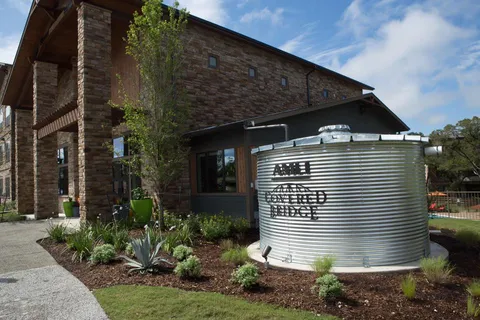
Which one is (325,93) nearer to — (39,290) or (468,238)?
(468,238)

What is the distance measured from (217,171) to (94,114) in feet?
14.5

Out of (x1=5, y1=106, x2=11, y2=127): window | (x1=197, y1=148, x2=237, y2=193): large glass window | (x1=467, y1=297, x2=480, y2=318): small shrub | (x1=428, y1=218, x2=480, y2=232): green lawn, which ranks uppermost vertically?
(x1=5, y1=106, x2=11, y2=127): window

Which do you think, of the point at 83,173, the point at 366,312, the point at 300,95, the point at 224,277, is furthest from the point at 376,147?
the point at 300,95

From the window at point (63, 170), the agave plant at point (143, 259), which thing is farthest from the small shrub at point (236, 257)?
the window at point (63, 170)

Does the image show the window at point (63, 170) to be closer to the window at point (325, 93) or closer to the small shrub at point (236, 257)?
the window at point (325, 93)

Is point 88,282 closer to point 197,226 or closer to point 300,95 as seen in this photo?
point 197,226

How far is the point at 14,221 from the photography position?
623 inches

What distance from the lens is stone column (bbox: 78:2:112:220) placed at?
10.9 metres

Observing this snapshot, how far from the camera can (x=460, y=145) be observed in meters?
33.8

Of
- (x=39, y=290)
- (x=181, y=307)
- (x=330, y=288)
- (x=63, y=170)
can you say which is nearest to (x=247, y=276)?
(x=181, y=307)

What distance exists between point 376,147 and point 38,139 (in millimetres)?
15127

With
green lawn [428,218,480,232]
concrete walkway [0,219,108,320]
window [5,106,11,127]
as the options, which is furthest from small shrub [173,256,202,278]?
window [5,106,11,127]

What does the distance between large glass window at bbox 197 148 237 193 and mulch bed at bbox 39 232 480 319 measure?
501 cm

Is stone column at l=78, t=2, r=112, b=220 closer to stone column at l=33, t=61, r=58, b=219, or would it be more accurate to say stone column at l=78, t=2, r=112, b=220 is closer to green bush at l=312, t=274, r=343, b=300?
stone column at l=33, t=61, r=58, b=219
